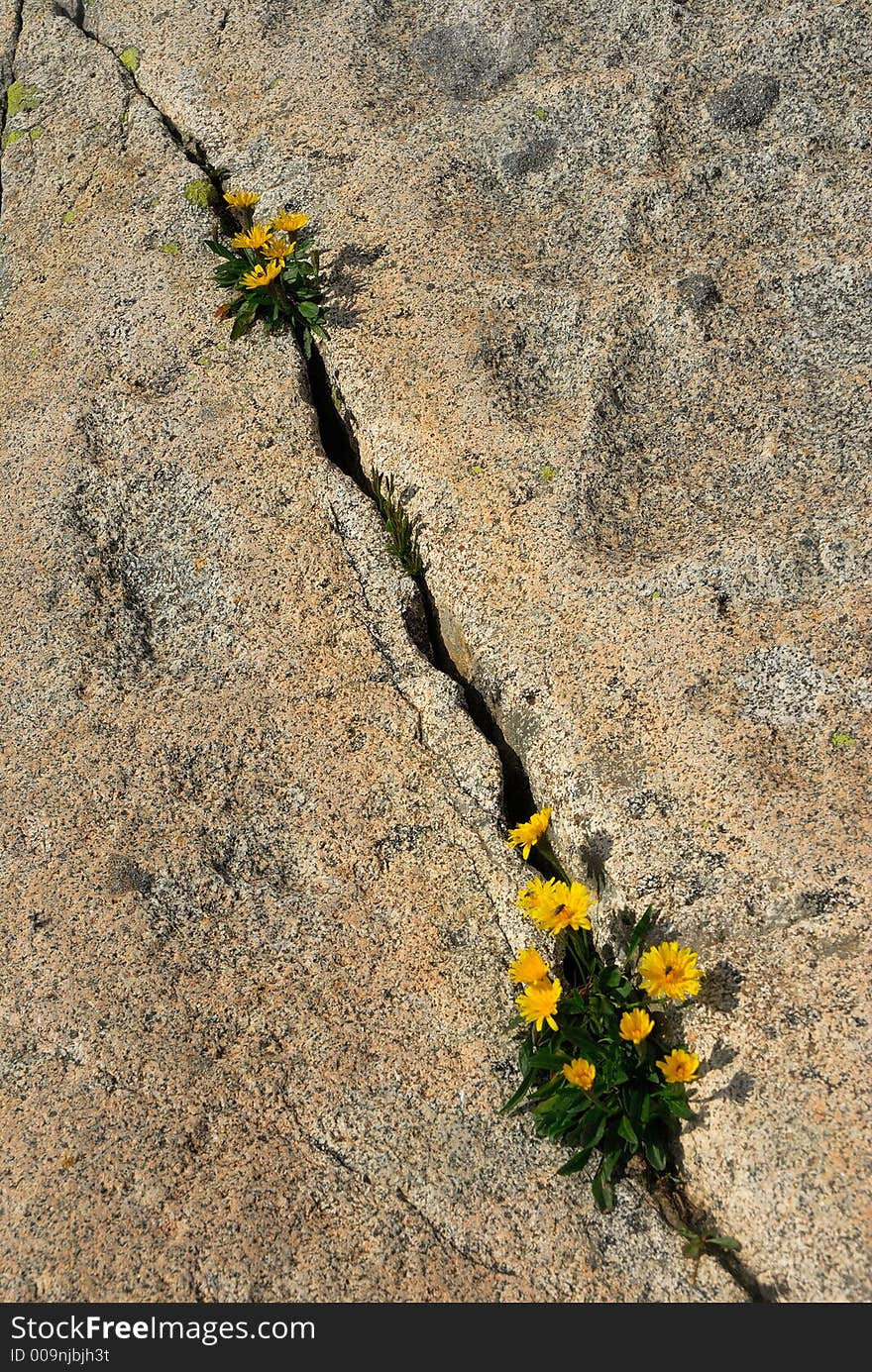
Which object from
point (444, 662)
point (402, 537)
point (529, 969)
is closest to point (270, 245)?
point (402, 537)

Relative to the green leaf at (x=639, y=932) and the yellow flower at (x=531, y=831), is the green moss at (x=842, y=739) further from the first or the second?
the yellow flower at (x=531, y=831)

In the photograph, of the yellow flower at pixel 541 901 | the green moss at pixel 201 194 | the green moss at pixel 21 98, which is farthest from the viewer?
the green moss at pixel 21 98

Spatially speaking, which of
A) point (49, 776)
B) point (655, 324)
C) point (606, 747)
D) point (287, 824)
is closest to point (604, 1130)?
point (606, 747)

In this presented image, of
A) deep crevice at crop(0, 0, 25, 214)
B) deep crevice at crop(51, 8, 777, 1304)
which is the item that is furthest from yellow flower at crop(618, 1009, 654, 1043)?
deep crevice at crop(0, 0, 25, 214)

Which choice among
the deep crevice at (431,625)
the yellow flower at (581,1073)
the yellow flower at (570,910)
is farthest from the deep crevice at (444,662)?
the yellow flower at (581,1073)

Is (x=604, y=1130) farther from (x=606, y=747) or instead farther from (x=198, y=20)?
(x=198, y=20)

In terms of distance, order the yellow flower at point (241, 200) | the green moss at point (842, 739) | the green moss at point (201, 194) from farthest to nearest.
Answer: the green moss at point (201, 194), the yellow flower at point (241, 200), the green moss at point (842, 739)

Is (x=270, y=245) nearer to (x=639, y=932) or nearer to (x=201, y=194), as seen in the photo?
(x=201, y=194)
